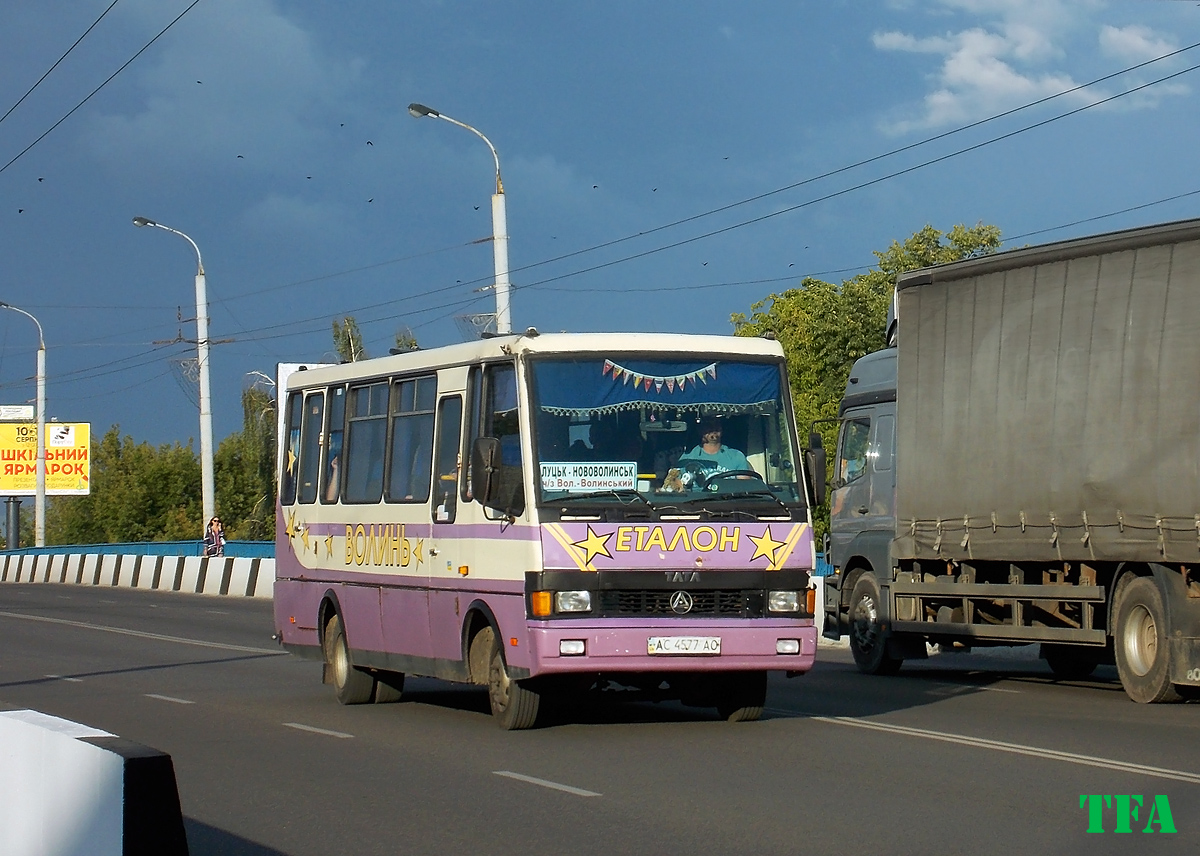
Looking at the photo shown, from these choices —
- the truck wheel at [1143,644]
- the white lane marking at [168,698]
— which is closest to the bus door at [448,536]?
the white lane marking at [168,698]

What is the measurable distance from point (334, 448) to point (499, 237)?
14.4m

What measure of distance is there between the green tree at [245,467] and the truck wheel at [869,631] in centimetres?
7265

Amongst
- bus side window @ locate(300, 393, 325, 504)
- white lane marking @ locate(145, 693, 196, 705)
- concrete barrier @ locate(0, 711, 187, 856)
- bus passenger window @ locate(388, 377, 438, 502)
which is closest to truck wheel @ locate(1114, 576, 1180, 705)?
bus passenger window @ locate(388, 377, 438, 502)

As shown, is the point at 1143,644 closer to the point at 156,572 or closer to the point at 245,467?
the point at 156,572

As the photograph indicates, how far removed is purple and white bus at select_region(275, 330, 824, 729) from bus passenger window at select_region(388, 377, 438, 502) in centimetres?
3

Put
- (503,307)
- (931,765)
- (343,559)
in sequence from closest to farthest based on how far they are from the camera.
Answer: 1. (931,765)
2. (343,559)
3. (503,307)

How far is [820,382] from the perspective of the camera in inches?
2453

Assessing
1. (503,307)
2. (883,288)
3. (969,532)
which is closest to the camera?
(969,532)

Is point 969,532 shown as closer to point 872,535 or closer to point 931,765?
point 872,535

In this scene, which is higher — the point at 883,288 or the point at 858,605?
the point at 883,288

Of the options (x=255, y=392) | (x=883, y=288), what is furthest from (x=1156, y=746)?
(x=255, y=392)

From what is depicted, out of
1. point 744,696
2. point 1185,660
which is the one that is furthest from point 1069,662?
point 744,696

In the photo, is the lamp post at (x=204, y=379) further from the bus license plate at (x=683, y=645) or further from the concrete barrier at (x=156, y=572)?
the bus license plate at (x=683, y=645)

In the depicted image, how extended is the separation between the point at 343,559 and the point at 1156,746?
6.78 metres
